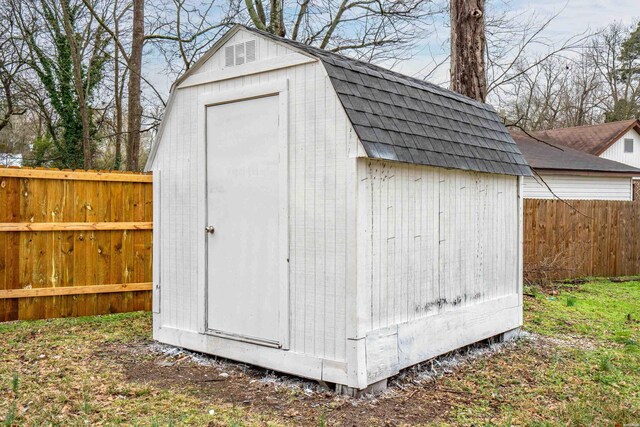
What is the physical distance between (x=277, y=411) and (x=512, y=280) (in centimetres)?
313

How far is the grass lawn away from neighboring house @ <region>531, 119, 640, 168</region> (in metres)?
16.6

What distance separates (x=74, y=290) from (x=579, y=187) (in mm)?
13037

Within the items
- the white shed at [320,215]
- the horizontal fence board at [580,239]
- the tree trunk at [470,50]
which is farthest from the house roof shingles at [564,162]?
the white shed at [320,215]

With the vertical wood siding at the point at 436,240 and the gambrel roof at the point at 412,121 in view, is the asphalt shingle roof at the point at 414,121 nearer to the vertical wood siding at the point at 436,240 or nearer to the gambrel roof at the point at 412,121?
the gambrel roof at the point at 412,121

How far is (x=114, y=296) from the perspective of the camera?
669 centimetres

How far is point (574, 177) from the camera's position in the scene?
14.4 metres

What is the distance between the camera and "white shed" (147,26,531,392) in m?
3.74

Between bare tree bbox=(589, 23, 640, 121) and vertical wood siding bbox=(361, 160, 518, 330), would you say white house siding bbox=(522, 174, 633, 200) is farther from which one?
bare tree bbox=(589, 23, 640, 121)

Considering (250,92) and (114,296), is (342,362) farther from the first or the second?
(114,296)

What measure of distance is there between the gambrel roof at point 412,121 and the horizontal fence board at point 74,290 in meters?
3.13

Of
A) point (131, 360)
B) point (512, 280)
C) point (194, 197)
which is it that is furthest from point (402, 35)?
→ point (131, 360)

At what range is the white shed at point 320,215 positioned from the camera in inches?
147

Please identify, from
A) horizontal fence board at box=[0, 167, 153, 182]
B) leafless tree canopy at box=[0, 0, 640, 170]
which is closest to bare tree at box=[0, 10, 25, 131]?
leafless tree canopy at box=[0, 0, 640, 170]

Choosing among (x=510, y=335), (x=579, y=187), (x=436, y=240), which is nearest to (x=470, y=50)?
(x=510, y=335)
